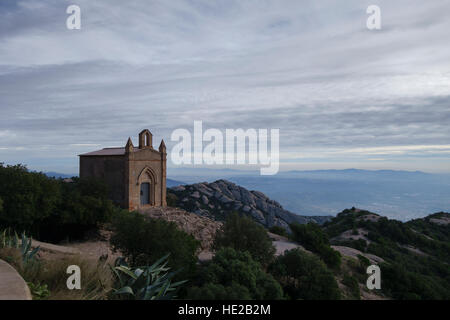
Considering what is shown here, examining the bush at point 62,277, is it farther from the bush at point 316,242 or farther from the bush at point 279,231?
the bush at point 279,231

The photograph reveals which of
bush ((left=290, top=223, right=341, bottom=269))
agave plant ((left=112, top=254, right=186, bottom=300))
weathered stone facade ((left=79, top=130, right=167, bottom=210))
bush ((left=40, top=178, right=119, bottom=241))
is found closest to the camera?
agave plant ((left=112, top=254, right=186, bottom=300))

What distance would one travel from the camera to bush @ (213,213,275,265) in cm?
1681

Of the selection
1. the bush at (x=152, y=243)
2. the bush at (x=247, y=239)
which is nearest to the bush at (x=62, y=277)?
the bush at (x=152, y=243)

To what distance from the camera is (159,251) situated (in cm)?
1240

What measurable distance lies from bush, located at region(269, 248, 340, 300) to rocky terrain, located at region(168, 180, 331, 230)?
28793mm

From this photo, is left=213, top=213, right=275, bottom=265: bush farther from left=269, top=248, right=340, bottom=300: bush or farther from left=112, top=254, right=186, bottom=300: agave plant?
left=112, top=254, right=186, bottom=300: agave plant

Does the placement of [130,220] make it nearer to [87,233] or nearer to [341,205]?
[87,233]

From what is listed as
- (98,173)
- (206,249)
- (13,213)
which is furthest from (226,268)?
(98,173)

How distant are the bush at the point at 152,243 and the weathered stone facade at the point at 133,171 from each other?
11830 mm

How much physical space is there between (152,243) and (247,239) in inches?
245

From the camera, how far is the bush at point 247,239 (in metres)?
16.8

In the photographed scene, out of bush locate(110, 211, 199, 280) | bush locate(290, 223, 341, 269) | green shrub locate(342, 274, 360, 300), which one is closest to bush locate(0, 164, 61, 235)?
bush locate(110, 211, 199, 280)
